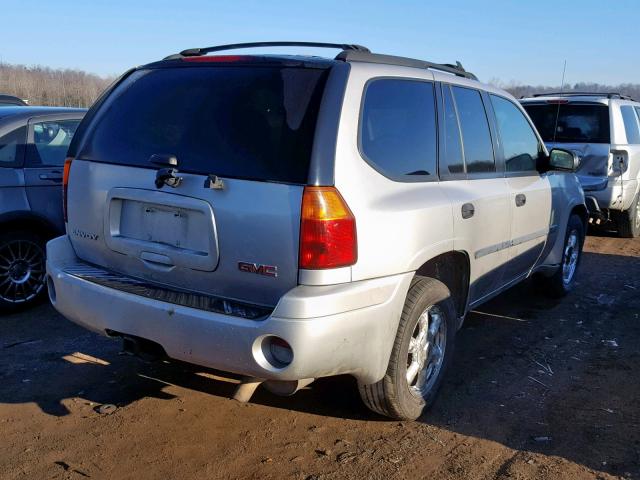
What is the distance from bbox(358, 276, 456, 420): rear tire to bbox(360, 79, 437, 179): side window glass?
0.65 meters

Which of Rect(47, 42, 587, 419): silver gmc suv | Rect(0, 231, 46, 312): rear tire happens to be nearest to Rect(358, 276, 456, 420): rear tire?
Rect(47, 42, 587, 419): silver gmc suv

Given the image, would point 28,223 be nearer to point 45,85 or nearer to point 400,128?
point 400,128

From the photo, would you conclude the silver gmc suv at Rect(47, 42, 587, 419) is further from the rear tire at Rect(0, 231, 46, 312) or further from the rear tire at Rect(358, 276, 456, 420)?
the rear tire at Rect(0, 231, 46, 312)

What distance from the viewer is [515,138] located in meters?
4.96

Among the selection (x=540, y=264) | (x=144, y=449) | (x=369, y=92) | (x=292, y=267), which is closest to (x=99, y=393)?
(x=144, y=449)

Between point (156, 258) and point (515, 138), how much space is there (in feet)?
9.71

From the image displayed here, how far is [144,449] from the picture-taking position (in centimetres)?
336

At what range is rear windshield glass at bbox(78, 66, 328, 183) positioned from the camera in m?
3.05

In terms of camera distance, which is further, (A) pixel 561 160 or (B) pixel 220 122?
(A) pixel 561 160

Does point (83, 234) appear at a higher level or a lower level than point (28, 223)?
higher

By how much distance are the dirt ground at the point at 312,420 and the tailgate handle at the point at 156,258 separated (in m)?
0.79

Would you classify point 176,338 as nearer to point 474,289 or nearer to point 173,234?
point 173,234

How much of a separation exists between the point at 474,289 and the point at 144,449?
2259 mm

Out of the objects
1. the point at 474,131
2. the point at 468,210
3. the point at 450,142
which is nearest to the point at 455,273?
Result: the point at 468,210
